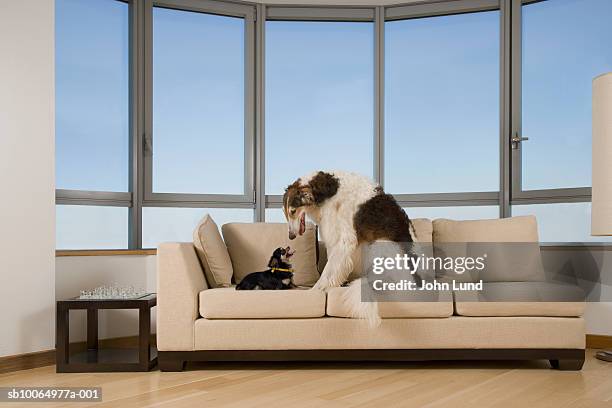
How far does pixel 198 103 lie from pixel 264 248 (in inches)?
55.1

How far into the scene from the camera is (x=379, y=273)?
127 inches

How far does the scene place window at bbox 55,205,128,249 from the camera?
3.81 meters

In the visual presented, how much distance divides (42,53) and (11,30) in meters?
0.19

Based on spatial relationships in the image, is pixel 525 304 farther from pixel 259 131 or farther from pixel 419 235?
pixel 259 131

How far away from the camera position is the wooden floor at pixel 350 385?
8.26 ft

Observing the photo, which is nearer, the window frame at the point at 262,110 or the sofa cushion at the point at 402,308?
the sofa cushion at the point at 402,308

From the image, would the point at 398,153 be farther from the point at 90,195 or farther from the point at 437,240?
the point at 90,195

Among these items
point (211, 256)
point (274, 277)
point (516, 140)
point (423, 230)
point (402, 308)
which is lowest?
point (402, 308)

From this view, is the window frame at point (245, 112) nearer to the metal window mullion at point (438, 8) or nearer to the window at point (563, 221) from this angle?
the metal window mullion at point (438, 8)

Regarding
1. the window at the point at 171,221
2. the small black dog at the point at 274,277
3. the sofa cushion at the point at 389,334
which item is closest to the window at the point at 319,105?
the window at the point at 171,221

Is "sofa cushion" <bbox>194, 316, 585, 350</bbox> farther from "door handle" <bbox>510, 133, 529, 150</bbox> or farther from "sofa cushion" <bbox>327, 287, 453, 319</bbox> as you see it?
"door handle" <bbox>510, 133, 529, 150</bbox>

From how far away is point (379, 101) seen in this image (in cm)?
456

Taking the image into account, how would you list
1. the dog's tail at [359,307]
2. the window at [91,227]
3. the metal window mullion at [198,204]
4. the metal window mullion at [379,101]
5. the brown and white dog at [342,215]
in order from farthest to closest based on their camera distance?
the metal window mullion at [379,101] → the metal window mullion at [198,204] → the window at [91,227] → the brown and white dog at [342,215] → the dog's tail at [359,307]

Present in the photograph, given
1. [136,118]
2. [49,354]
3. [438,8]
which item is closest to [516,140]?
[438,8]
